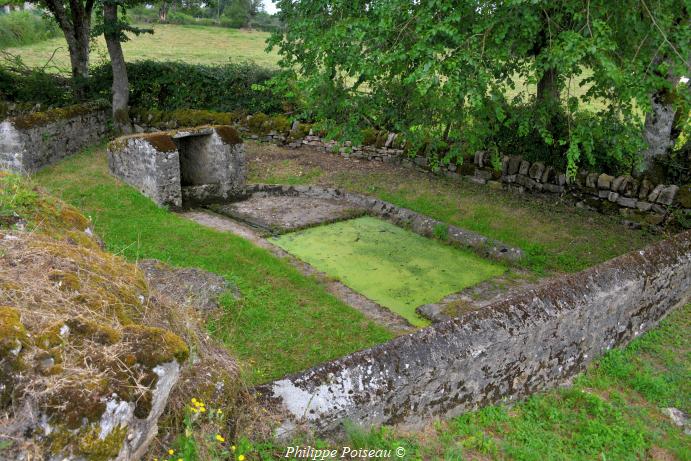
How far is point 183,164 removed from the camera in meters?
12.3

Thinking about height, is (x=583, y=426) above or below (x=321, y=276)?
above

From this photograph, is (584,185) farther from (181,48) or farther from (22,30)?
(22,30)

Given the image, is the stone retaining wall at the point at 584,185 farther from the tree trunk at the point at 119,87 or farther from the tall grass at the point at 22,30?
the tall grass at the point at 22,30

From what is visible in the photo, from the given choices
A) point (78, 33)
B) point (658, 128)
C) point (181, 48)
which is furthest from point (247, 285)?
point (181, 48)

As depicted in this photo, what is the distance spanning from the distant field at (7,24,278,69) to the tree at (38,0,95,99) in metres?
4.00

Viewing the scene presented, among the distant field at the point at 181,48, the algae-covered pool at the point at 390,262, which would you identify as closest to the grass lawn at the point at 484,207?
the algae-covered pool at the point at 390,262

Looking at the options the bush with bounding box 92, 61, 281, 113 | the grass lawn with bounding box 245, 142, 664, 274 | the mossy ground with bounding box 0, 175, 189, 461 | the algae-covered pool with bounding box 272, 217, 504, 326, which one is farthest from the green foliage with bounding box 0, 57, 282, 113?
the mossy ground with bounding box 0, 175, 189, 461

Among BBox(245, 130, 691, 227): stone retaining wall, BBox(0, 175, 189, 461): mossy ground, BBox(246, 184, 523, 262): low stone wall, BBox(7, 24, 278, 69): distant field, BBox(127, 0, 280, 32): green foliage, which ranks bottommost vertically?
BBox(246, 184, 523, 262): low stone wall

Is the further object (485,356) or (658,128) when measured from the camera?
(658,128)

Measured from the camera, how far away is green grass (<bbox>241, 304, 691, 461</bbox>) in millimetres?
3770

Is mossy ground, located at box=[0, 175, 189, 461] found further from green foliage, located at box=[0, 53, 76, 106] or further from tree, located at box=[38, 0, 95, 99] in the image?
green foliage, located at box=[0, 53, 76, 106]

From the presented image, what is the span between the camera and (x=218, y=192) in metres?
11.5

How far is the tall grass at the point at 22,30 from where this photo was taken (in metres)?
26.2

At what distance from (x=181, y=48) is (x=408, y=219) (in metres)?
24.2
